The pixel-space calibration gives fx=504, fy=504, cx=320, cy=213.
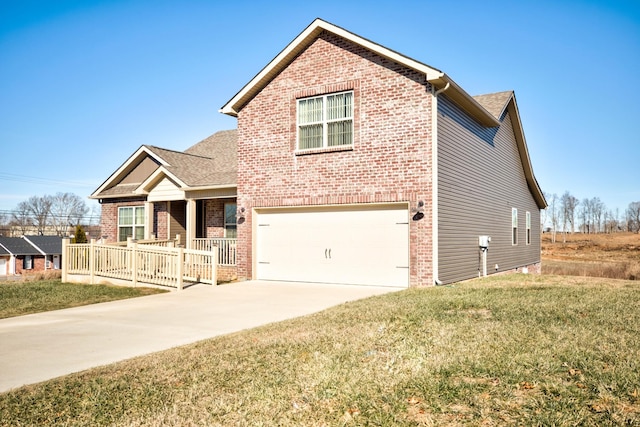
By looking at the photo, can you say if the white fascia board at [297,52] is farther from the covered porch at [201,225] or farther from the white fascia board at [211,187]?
the covered porch at [201,225]

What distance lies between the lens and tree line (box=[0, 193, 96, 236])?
10438 cm

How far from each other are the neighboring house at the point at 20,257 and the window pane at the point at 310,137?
51.3 m

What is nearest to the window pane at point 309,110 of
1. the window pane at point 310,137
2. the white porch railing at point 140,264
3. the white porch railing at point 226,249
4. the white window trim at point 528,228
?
the window pane at point 310,137

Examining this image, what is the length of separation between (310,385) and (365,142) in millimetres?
10283

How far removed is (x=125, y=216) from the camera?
23641mm

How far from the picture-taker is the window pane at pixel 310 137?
15336 mm

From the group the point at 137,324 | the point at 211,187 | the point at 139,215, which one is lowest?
the point at 137,324

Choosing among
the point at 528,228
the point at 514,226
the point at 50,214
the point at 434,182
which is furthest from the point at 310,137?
the point at 50,214

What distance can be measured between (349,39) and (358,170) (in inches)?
151

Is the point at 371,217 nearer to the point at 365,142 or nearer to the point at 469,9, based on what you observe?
the point at 365,142

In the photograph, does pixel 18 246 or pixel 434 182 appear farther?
pixel 18 246

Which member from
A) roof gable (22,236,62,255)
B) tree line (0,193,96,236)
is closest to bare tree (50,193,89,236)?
tree line (0,193,96,236)

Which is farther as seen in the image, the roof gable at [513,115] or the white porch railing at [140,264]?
the roof gable at [513,115]

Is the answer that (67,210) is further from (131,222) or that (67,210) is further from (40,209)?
(131,222)
